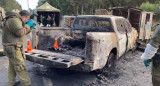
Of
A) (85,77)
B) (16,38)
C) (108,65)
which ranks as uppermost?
(16,38)

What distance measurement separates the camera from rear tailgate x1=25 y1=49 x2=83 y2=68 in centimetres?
348

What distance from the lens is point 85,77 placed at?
4621 mm

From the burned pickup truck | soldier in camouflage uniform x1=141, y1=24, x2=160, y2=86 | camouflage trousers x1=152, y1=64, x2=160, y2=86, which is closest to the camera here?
soldier in camouflage uniform x1=141, y1=24, x2=160, y2=86

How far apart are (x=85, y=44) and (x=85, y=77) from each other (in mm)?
922

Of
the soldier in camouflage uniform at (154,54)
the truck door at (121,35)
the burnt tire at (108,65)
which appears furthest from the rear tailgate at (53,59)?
the truck door at (121,35)

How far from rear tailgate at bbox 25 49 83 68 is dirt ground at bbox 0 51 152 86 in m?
0.65

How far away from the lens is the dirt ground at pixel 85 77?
4191 mm

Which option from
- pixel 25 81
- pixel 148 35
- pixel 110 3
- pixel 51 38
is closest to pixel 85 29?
pixel 51 38

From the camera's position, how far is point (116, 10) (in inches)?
428

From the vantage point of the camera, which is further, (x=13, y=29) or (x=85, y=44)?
(x=85, y=44)

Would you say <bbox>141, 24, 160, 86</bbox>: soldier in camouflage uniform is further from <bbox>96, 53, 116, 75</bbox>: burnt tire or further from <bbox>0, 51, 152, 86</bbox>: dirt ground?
<bbox>96, 53, 116, 75</bbox>: burnt tire

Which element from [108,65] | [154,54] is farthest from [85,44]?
[154,54]

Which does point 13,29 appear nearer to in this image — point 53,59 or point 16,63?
point 16,63

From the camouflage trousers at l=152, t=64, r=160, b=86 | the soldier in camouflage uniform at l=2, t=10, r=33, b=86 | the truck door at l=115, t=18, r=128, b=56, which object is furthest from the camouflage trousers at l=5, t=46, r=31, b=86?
the truck door at l=115, t=18, r=128, b=56
